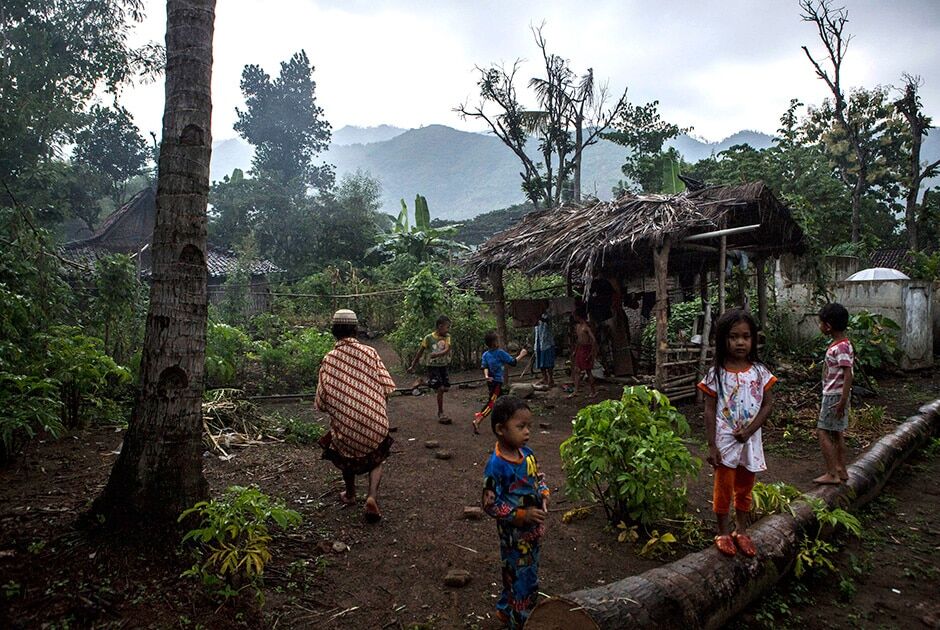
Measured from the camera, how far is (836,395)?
4.61 metres

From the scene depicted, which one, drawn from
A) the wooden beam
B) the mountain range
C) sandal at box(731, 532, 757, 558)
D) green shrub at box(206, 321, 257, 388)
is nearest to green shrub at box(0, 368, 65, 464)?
green shrub at box(206, 321, 257, 388)

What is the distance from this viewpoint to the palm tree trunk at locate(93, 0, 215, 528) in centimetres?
309

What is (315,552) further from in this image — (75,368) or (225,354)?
(225,354)

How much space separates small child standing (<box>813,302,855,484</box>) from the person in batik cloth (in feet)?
12.4

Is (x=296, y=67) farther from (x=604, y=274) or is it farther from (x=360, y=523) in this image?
(x=360, y=523)

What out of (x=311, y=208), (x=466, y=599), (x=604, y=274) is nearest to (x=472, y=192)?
(x=311, y=208)

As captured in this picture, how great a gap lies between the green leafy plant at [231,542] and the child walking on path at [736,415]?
257cm

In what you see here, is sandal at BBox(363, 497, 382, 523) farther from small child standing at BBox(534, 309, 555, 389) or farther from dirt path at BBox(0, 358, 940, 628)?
small child standing at BBox(534, 309, 555, 389)

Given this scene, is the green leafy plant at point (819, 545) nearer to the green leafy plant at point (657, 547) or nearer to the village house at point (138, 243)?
the green leafy plant at point (657, 547)

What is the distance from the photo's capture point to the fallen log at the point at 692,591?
2299mm

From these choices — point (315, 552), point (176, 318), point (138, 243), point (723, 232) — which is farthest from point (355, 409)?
point (138, 243)

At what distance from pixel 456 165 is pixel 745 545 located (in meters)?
143

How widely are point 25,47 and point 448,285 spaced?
728 inches

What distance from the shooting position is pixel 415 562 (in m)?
3.51
